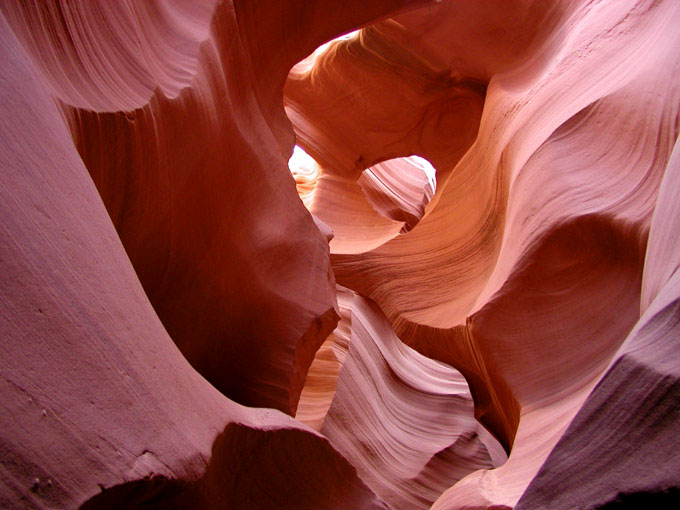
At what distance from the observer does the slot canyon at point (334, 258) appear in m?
1.45

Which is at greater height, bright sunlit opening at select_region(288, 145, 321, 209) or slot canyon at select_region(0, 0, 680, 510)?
slot canyon at select_region(0, 0, 680, 510)

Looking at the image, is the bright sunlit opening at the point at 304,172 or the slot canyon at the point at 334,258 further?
the bright sunlit opening at the point at 304,172

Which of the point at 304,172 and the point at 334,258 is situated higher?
the point at 334,258

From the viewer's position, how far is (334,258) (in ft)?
18.4

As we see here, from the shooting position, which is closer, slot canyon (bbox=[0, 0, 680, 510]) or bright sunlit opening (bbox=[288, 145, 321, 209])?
slot canyon (bbox=[0, 0, 680, 510])

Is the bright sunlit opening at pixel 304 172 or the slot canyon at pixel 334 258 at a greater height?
the slot canyon at pixel 334 258

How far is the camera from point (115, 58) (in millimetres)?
2375

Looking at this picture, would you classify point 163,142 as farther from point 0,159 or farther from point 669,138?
point 669,138

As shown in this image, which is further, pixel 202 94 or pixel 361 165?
pixel 361 165

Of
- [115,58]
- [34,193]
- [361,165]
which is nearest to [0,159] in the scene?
[34,193]

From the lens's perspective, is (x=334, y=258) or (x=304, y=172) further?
(x=304, y=172)

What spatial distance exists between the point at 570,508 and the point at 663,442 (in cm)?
24

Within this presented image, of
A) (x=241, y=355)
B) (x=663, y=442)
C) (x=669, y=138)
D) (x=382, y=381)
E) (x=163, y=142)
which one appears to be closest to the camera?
(x=663, y=442)

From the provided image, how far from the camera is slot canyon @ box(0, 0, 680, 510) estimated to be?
4.76ft
